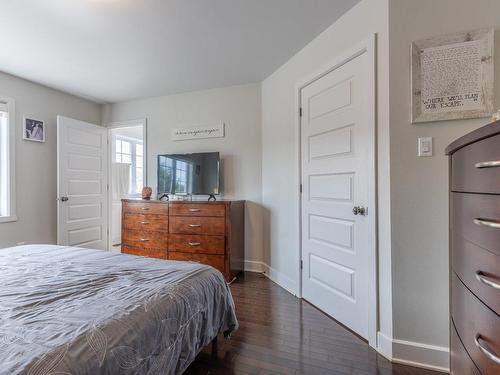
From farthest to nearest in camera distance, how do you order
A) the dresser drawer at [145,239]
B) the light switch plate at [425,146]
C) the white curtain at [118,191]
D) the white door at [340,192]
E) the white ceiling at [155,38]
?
the white curtain at [118,191], the dresser drawer at [145,239], the white ceiling at [155,38], the white door at [340,192], the light switch plate at [425,146]

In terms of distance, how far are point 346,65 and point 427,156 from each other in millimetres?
926

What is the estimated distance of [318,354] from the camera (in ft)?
5.32

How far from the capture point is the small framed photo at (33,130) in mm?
3193

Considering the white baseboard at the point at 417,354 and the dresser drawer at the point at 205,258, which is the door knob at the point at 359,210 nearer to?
the white baseboard at the point at 417,354

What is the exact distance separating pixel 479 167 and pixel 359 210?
1.06 meters

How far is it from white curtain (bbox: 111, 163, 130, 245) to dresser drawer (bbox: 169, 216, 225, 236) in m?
1.95

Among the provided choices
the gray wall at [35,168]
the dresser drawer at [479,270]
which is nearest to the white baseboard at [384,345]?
the dresser drawer at [479,270]

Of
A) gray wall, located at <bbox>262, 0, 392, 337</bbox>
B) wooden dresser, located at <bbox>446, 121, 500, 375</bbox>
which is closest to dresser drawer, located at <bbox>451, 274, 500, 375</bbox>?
wooden dresser, located at <bbox>446, 121, 500, 375</bbox>

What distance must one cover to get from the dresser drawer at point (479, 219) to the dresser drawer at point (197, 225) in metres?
2.21

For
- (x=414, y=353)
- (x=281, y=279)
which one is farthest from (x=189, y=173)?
(x=414, y=353)

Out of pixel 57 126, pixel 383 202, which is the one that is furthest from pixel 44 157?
pixel 383 202

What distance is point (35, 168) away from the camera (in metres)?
3.31

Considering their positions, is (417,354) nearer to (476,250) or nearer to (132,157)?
(476,250)

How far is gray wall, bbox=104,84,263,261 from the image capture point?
3312 millimetres
